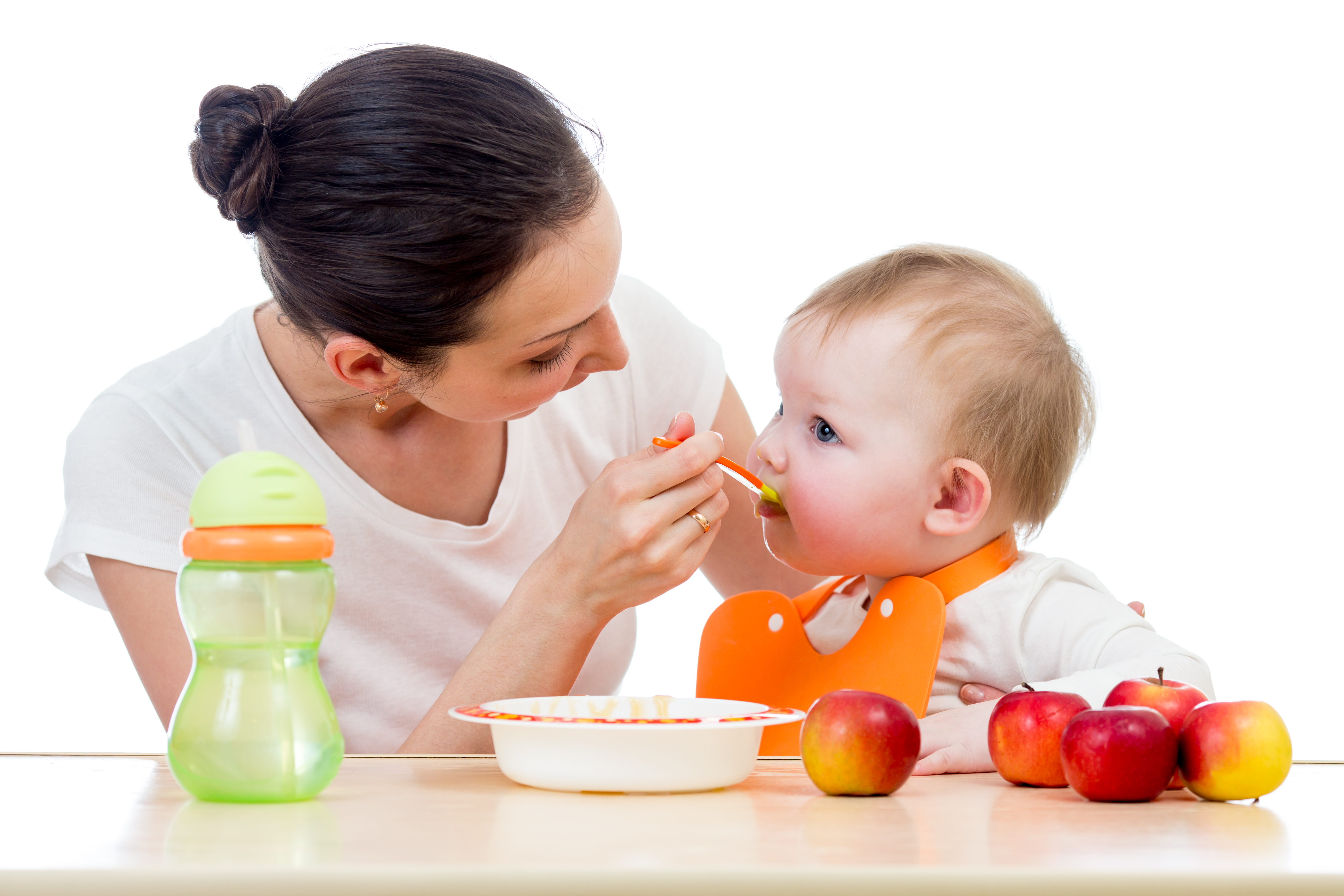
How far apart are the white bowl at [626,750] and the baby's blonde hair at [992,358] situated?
1.82 ft

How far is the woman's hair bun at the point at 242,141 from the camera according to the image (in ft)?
4.28

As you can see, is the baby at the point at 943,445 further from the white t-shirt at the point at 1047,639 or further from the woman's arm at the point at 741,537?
the woman's arm at the point at 741,537

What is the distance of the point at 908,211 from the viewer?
3010 mm

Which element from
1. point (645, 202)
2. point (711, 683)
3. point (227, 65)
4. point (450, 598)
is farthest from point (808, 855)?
point (227, 65)

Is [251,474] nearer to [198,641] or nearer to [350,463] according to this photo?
[198,641]

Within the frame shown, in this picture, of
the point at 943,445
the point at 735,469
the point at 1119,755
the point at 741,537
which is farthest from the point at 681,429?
the point at 1119,755

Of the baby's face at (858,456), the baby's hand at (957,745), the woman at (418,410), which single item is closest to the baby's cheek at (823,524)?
the baby's face at (858,456)

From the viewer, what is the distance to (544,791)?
88 centimetres

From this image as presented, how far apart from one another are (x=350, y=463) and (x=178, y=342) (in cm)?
141

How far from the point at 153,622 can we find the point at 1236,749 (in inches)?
50.2

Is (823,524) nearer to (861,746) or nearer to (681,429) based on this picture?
(681,429)

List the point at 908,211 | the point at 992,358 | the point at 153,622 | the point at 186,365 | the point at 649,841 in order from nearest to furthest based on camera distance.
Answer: the point at 649,841 < the point at 992,358 < the point at 153,622 < the point at 186,365 < the point at 908,211

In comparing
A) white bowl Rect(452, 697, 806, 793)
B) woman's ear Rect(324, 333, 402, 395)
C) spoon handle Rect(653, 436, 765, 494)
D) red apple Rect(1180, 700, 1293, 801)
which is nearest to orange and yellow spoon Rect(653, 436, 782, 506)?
spoon handle Rect(653, 436, 765, 494)

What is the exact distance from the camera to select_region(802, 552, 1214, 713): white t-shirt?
3.64 feet
